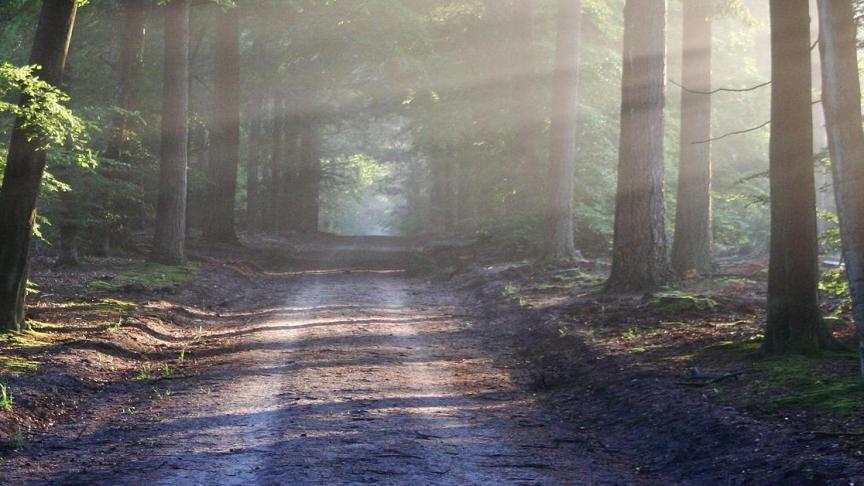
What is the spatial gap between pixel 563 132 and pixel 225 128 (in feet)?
39.4

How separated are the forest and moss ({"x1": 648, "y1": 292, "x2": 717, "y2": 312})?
75mm

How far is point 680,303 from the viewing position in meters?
14.0

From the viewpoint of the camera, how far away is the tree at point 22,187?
1212 centimetres

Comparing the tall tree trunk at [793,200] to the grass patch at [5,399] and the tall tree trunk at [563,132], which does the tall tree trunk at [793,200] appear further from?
the tall tree trunk at [563,132]

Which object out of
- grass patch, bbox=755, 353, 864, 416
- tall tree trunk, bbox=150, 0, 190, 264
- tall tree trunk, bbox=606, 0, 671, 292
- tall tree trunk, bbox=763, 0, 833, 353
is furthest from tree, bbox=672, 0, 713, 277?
tall tree trunk, bbox=150, 0, 190, 264

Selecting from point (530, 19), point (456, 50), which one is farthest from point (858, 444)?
point (456, 50)

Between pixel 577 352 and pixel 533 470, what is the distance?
502 centimetres

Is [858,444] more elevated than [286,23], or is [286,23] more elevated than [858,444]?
[286,23]

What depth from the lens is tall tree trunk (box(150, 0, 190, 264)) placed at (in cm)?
2198

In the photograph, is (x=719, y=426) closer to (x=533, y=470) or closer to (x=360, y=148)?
(x=533, y=470)

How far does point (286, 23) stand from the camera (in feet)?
101

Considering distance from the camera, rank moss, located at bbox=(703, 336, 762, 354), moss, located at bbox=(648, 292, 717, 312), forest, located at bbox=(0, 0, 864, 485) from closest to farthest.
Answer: forest, located at bbox=(0, 0, 864, 485)
moss, located at bbox=(703, 336, 762, 354)
moss, located at bbox=(648, 292, 717, 312)

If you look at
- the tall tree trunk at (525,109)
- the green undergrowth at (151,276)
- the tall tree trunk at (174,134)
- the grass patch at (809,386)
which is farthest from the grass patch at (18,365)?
the tall tree trunk at (525,109)

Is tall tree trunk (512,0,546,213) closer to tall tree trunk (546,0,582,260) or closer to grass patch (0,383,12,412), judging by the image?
tall tree trunk (546,0,582,260)
